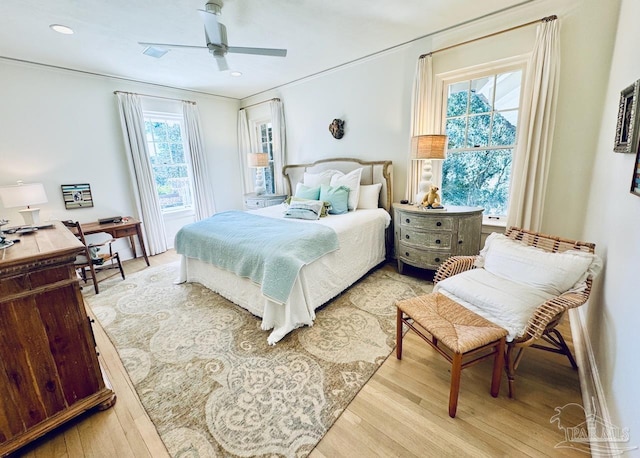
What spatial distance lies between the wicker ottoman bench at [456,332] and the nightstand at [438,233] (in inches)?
43.7

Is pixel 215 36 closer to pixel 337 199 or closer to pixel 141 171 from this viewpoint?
pixel 337 199

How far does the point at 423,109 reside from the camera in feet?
10.1

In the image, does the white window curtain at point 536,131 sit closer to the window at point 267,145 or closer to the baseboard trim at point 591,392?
the baseboard trim at point 591,392

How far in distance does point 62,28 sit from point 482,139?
433 cm

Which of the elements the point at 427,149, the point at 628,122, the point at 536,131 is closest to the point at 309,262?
the point at 427,149

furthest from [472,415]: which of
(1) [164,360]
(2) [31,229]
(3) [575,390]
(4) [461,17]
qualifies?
(4) [461,17]

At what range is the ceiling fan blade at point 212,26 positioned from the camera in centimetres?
215

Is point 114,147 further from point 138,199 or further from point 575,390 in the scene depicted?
point 575,390

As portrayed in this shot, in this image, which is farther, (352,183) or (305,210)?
(352,183)

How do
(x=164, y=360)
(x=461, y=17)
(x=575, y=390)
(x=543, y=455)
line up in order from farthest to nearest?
(x=461, y=17), (x=164, y=360), (x=575, y=390), (x=543, y=455)

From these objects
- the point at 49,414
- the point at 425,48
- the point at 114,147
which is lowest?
the point at 49,414

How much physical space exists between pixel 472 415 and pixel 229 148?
17.7 ft

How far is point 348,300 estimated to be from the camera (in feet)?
8.80

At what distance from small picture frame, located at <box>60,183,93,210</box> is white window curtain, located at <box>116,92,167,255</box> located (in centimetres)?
55
